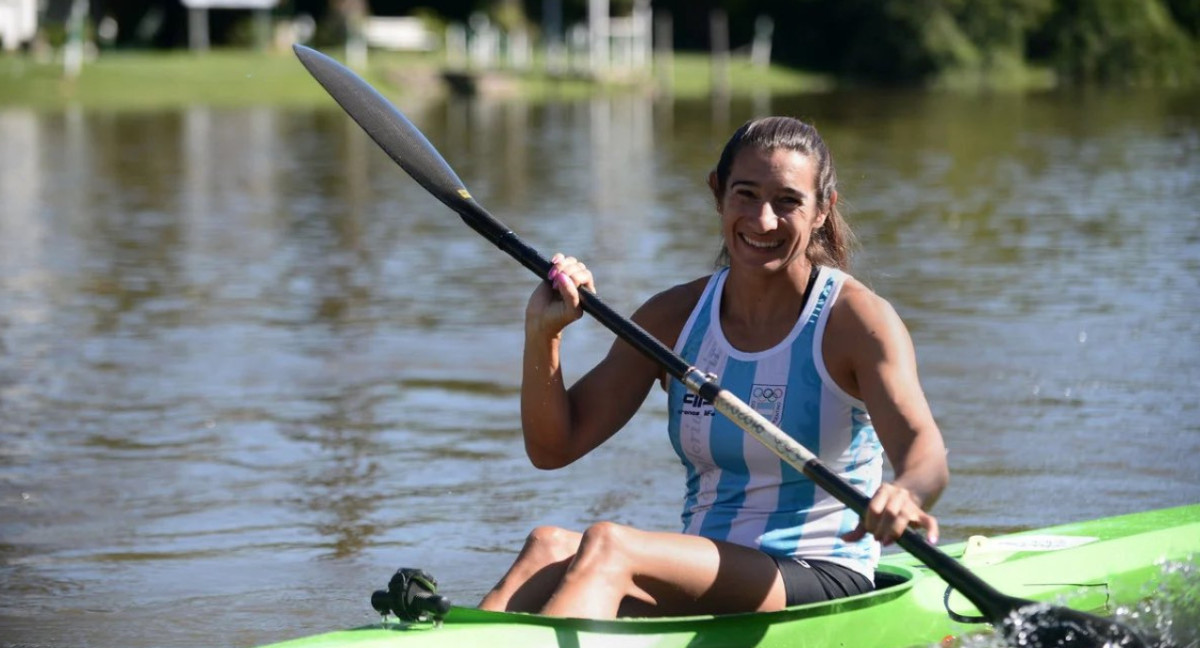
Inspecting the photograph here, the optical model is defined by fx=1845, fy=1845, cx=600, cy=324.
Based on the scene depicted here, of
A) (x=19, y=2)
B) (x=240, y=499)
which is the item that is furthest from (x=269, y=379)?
(x=19, y=2)

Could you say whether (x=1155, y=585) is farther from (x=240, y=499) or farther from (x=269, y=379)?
(x=269, y=379)

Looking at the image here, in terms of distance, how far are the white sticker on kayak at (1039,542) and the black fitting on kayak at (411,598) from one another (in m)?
1.73

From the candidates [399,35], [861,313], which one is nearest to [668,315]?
[861,313]

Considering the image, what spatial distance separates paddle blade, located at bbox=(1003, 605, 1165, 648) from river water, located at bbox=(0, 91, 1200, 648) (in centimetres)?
227

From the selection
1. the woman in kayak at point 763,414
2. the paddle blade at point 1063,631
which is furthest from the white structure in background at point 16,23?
the paddle blade at point 1063,631

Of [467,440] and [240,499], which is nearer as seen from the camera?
[240,499]

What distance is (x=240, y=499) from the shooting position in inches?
281

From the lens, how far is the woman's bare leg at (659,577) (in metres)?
3.92

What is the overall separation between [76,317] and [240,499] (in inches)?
184

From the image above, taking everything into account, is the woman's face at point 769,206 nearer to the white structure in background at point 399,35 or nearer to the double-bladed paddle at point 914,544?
the double-bladed paddle at point 914,544

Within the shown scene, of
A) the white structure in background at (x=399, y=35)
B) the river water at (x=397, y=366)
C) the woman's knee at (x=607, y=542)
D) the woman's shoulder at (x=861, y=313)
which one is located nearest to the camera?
the woman's knee at (x=607, y=542)

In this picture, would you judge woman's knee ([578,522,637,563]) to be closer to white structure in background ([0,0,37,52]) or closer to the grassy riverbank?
the grassy riverbank

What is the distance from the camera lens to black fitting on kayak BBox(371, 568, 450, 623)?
13.0 feet

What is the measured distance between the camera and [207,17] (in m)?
45.5
